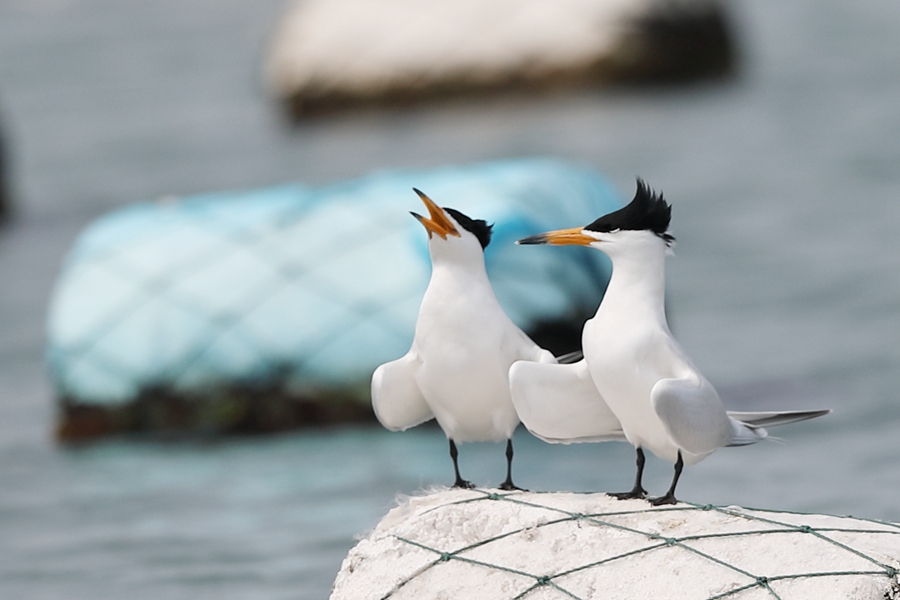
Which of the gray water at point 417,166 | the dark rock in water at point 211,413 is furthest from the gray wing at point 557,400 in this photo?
the dark rock in water at point 211,413

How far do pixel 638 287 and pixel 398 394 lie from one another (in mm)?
702

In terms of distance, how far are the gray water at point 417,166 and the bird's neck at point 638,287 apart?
256 cm

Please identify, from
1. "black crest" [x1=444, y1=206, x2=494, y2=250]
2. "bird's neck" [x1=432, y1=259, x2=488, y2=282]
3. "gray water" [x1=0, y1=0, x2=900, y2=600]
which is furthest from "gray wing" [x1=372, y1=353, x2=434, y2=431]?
"gray water" [x1=0, y1=0, x2=900, y2=600]

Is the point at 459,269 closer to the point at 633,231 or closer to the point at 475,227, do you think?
the point at 475,227

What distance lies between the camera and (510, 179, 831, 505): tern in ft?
11.4

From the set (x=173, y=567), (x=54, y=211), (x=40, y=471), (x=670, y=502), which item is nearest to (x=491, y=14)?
(x=54, y=211)

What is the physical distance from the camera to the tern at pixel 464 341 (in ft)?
12.3

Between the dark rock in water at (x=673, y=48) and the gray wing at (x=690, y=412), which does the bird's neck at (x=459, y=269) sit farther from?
the dark rock in water at (x=673, y=48)

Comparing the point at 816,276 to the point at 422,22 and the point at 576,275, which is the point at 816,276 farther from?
the point at 422,22

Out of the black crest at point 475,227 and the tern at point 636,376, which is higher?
the black crest at point 475,227

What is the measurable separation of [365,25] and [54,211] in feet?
12.8

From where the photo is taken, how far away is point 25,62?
21.0 m

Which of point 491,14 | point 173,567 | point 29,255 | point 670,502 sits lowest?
point 173,567

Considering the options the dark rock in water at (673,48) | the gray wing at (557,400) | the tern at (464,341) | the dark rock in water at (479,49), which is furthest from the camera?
the dark rock in water at (673,48)
